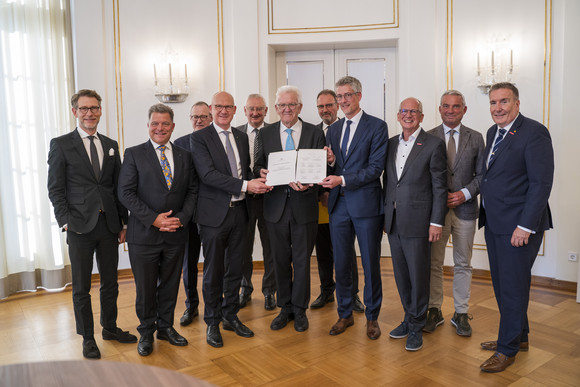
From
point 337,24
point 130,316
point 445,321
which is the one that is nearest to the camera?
point 445,321

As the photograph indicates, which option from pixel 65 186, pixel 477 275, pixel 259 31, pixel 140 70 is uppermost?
pixel 259 31

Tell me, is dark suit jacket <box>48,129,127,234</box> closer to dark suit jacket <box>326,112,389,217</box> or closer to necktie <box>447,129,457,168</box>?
dark suit jacket <box>326,112,389,217</box>

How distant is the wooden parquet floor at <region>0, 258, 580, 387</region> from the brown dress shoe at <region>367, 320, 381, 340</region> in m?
0.04

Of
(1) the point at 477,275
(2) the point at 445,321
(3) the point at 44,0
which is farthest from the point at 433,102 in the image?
(3) the point at 44,0

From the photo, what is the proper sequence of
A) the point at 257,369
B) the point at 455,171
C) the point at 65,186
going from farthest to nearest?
the point at 455,171
the point at 65,186
the point at 257,369

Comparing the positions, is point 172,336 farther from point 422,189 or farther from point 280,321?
point 422,189

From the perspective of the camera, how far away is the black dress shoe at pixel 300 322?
360 cm

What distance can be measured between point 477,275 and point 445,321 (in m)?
1.59

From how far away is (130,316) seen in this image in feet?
13.3

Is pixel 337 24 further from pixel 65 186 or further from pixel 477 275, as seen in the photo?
pixel 65 186

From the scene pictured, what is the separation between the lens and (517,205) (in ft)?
9.38

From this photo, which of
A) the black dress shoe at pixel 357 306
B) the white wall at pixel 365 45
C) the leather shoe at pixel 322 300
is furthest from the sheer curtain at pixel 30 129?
the black dress shoe at pixel 357 306

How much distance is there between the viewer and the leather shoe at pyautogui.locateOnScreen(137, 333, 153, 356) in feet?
10.5

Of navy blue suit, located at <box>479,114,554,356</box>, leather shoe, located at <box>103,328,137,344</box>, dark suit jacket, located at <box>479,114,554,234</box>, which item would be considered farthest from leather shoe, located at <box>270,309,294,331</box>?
dark suit jacket, located at <box>479,114,554,234</box>
